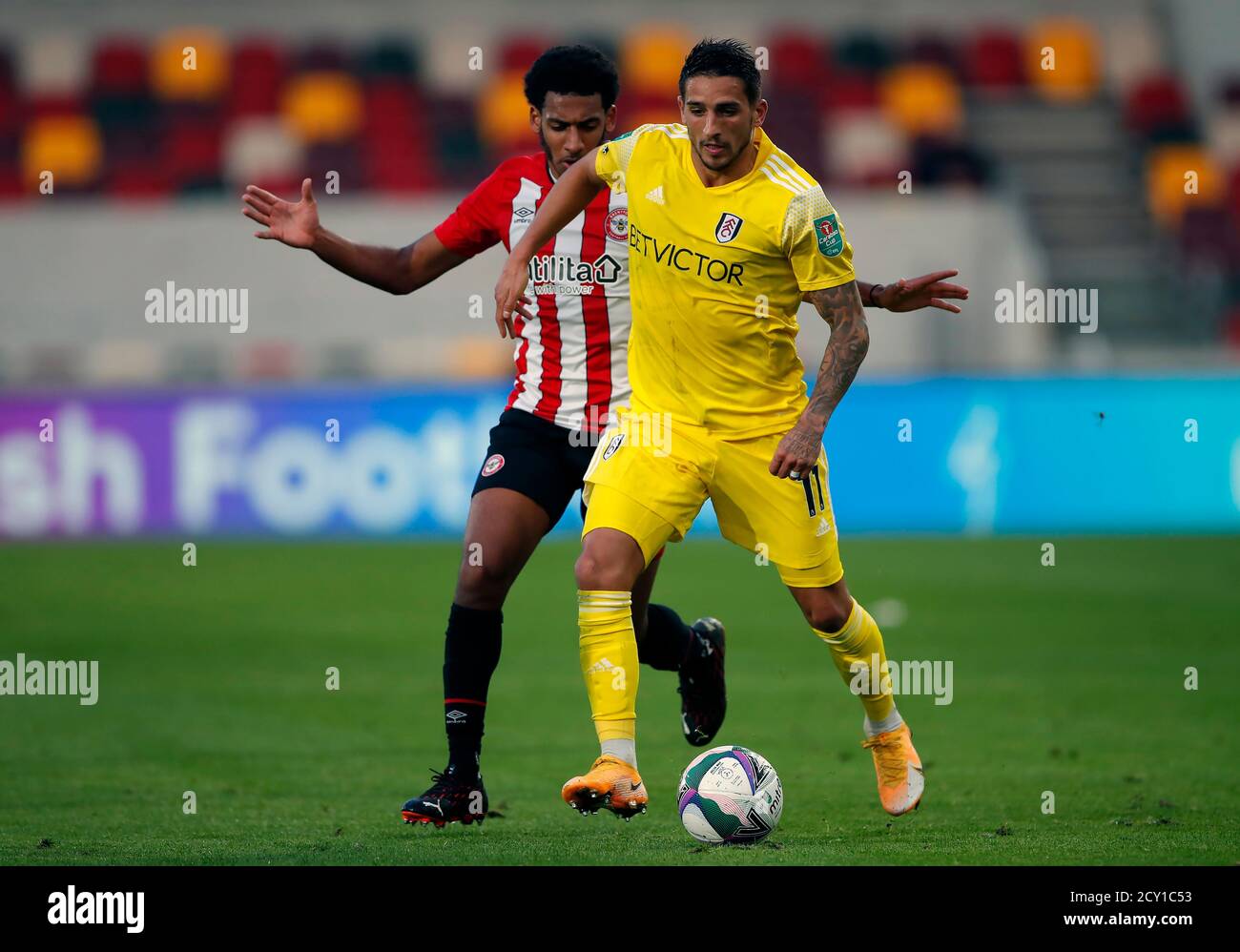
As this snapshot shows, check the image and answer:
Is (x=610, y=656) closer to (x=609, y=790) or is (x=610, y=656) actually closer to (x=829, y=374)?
(x=609, y=790)

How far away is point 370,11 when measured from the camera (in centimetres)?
2683

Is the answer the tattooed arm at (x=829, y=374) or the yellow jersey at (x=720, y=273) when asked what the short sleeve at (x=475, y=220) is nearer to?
the yellow jersey at (x=720, y=273)

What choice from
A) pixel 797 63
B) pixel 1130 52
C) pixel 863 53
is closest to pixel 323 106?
pixel 797 63

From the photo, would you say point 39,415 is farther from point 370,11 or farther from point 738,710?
point 370,11

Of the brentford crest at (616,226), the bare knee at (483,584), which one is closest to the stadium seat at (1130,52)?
the brentford crest at (616,226)

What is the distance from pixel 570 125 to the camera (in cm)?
A: 655

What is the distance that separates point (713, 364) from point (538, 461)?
2.56ft

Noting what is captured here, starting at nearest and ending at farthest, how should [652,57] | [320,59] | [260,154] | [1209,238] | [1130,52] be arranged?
[1209,238], [260,154], [320,59], [652,57], [1130,52]

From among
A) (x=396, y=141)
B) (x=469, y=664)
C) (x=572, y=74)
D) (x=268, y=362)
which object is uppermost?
(x=396, y=141)

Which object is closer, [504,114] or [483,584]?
[483,584]

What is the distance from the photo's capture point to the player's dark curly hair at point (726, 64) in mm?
5836

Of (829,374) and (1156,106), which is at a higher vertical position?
(1156,106)

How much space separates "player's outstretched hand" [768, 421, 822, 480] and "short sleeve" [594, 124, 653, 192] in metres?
1.03

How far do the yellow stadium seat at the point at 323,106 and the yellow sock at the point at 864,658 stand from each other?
19434 millimetres
